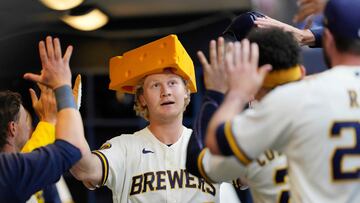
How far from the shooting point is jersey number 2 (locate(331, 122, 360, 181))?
306 cm

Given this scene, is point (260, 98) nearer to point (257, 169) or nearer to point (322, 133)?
Result: point (257, 169)

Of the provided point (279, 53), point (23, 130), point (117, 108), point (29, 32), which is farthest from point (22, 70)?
point (279, 53)

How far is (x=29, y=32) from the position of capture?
8.76m

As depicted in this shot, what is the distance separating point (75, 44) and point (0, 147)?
4886mm

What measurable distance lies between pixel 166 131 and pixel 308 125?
5.39 feet

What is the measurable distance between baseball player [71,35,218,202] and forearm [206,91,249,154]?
120 centimetres

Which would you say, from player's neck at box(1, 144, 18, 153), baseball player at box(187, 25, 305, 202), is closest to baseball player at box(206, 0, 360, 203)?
baseball player at box(187, 25, 305, 202)

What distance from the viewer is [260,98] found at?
11.1ft

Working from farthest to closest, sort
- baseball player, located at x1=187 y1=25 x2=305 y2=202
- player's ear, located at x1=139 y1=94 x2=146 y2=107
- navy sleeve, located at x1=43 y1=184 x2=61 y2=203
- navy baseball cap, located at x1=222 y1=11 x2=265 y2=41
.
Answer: navy sleeve, located at x1=43 y1=184 x2=61 y2=203, player's ear, located at x1=139 y1=94 x2=146 y2=107, navy baseball cap, located at x1=222 y1=11 x2=265 y2=41, baseball player, located at x1=187 y1=25 x2=305 y2=202

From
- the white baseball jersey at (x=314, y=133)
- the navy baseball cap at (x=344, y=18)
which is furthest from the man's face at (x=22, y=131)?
the navy baseball cap at (x=344, y=18)

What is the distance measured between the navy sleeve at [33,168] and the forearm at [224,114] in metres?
0.62

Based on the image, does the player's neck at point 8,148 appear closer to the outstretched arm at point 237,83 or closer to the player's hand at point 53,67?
the player's hand at point 53,67

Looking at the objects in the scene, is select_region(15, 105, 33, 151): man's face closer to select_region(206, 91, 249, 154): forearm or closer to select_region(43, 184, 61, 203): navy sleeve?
select_region(43, 184, 61, 203): navy sleeve

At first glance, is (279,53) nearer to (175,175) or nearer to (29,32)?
(175,175)
